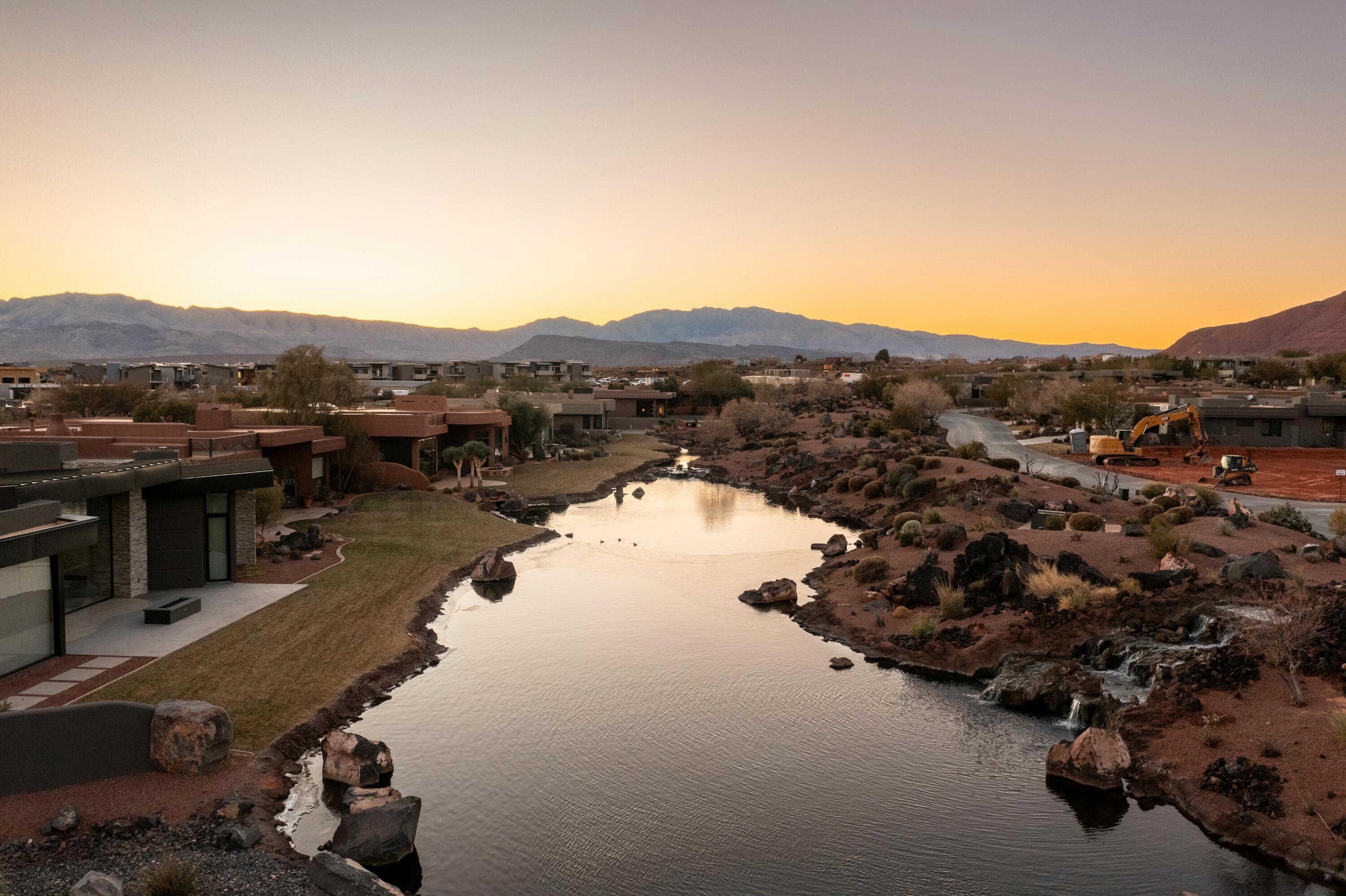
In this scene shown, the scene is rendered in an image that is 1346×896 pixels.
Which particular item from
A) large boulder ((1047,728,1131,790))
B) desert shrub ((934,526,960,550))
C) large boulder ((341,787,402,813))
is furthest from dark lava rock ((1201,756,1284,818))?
desert shrub ((934,526,960,550))

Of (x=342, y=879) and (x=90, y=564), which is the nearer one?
(x=342, y=879)

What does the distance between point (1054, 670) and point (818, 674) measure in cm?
565

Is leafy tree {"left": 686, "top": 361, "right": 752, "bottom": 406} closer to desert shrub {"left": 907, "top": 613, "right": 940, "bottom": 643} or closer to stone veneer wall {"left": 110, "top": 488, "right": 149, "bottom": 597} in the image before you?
desert shrub {"left": 907, "top": 613, "right": 940, "bottom": 643}

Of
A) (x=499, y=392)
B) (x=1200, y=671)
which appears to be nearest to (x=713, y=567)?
(x=1200, y=671)

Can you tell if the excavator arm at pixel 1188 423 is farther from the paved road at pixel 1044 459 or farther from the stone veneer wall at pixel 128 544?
the stone veneer wall at pixel 128 544

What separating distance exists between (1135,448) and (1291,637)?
1889 inches

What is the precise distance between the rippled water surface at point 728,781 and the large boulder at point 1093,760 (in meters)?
0.36

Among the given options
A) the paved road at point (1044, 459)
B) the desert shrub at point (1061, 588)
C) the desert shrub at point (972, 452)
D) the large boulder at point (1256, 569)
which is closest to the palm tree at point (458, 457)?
the desert shrub at point (972, 452)

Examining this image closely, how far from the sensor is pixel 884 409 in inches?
3994

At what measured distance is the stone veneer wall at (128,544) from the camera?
2344 cm

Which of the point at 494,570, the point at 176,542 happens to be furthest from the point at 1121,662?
the point at 176,542

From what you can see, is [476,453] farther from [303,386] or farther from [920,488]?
[920,488]

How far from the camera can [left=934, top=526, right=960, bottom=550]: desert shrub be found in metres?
32.4

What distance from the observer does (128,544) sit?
78.2ft
